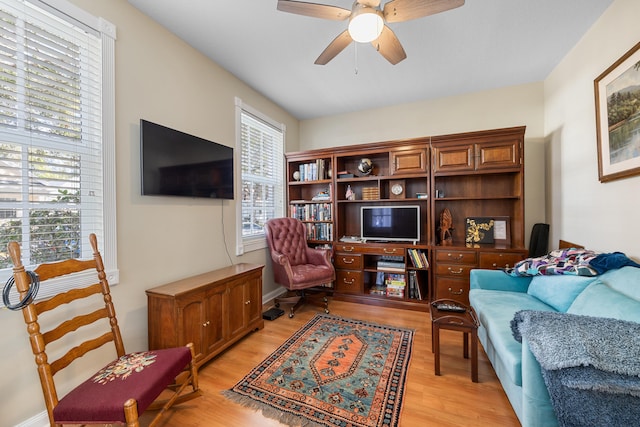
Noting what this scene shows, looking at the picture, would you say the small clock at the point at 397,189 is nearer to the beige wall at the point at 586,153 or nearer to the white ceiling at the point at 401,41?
the white ceiling at the point at 401,41

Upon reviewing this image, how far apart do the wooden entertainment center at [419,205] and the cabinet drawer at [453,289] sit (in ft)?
0.03

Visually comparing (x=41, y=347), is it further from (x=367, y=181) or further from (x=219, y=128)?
(x=367, y=181)

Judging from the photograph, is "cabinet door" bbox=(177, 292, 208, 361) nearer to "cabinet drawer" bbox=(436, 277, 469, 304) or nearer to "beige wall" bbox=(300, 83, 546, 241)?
"cabinet drawer" bbox=(436, 277, 469, 304)

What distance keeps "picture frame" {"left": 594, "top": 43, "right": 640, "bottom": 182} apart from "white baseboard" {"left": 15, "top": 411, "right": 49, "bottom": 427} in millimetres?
3904

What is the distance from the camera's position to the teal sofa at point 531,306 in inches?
46.8

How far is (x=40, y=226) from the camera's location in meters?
1.49

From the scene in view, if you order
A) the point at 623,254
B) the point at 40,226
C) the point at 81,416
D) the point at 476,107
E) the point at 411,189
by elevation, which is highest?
the point at 476,107

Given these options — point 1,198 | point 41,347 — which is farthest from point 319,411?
point 1,198

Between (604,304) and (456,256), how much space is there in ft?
5.19

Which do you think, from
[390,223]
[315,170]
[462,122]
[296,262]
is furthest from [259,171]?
[462,122]

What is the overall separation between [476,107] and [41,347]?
4.49 metres

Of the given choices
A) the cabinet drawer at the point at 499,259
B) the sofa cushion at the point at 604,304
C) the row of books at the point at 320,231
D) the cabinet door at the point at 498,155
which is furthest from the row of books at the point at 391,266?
the sofa cushion at the point at 604,304

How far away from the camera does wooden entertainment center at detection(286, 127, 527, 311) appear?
2939 mm

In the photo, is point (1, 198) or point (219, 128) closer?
point (1, 198)
